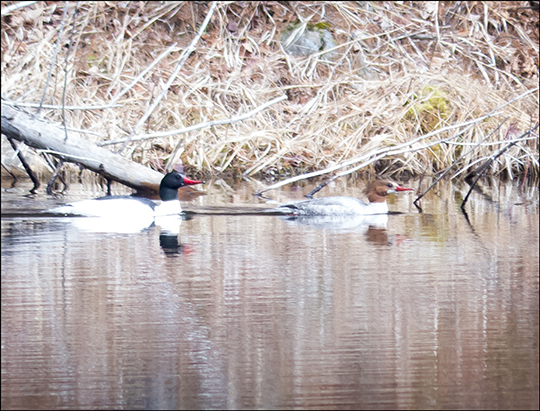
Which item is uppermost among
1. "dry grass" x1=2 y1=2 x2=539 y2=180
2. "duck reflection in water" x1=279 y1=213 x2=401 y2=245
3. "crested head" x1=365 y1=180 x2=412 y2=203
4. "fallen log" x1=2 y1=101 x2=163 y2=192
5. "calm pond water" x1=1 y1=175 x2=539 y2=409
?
"dry grass" x1=2 y1=2 x2=539 y2=180

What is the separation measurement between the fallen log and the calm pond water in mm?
1137

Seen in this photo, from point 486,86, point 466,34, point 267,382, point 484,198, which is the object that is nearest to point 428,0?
point 466,34

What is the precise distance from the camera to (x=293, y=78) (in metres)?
11.8

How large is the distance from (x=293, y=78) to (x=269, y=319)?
8.69 metres

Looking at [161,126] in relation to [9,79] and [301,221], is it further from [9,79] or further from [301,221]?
[301,221]

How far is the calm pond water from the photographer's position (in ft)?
8.86

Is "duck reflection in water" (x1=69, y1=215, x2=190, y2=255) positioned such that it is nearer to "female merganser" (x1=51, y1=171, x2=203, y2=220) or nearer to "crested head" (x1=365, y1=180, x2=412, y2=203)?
"female merganser" (x1=51, y1=171, x2=203, y2=220)

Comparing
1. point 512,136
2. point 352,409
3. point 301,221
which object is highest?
point 512,136

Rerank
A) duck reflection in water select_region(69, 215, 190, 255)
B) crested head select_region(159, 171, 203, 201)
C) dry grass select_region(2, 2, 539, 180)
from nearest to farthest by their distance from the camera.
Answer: duck reflection in water select_region(69, 215, 190, 255), crested head select_region(159, 171, 203, 201), dry grass select_region(2, 2, 539, 180)

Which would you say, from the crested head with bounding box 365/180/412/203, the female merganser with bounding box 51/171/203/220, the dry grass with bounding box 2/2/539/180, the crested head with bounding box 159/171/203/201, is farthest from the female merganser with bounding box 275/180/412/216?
the dry grass with bounding box 2/2/539/180

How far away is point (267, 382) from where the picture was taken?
9.07 ft

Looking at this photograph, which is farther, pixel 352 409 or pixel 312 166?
pixel 312 166

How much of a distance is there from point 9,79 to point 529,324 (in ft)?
27.3

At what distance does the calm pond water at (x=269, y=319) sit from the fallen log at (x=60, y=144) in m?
1.14
